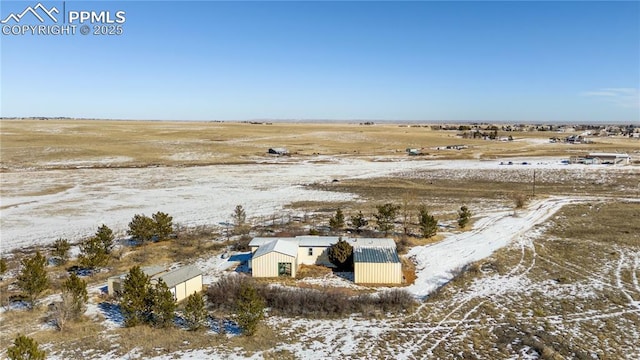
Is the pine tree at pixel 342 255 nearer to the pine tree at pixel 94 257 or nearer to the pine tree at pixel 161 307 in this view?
the pine tree at pixel 161 307

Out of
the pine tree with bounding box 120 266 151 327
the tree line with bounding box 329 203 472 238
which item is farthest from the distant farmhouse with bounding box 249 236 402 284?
the pine tree with bounding box 120 266 151 327

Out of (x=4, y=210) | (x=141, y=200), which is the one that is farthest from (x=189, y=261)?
(x=4, y=210)

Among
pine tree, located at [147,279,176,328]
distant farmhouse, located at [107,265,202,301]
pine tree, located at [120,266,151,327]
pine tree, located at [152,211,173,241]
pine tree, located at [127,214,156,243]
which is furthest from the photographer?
pine tree, located at [152,211,173,241]

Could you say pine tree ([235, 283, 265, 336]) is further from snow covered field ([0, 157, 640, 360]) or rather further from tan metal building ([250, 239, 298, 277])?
tan metal building ([250, 239, 298, 277])

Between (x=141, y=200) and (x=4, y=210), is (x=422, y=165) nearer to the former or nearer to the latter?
(x=141, y=200)

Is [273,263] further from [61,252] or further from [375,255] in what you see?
[61,252]

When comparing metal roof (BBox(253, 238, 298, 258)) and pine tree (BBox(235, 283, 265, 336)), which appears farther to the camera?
metal roof (BBox(253, 238, 298, 258))

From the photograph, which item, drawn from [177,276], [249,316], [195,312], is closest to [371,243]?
[249,316]
